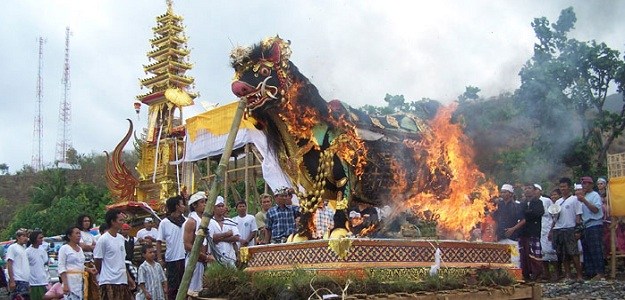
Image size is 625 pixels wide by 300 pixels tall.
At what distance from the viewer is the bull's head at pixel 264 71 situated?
694 cm

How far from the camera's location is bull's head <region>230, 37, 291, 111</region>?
22.8 feet

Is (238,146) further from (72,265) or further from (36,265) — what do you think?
(72,265)

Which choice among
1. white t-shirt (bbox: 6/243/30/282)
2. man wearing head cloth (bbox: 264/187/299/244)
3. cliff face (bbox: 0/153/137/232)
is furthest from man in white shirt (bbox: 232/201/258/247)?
cliff face (bbox: 0/153/137/232)

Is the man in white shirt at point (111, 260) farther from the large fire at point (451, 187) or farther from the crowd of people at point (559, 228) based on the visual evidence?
the crowd of people at point (559, 228)

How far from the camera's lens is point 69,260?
7703 millimetres

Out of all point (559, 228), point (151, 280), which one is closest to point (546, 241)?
point (559, 228)

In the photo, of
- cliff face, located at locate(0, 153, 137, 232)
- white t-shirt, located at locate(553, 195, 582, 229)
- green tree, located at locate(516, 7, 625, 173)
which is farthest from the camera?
cliff face, located at locate(0, 153, 137, 232)

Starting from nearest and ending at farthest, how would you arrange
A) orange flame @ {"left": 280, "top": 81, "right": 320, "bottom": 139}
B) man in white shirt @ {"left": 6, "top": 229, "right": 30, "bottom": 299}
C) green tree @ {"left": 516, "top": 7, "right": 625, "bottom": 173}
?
1. orange flame @ {"left": 280, "top": 81, "right": 320, "bottom": 139}
2. man in white shirt @ {"left": 6, "top": 229, "right": 30, "bottom": 299}
3. green tree @ {"left": 516, "top": 7, "right": 625, "bottom": 173}

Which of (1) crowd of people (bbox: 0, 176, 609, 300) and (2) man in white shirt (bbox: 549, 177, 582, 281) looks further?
(2) man in white shirt (bbox: 549, 177, 582, 281)

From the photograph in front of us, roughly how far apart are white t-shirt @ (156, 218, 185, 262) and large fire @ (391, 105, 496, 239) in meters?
2.66

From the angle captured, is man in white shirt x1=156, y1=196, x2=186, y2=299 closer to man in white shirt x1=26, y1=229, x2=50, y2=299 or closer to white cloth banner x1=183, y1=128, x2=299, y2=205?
man in white shirt x1=26, y1=229, x2=50, y2=299

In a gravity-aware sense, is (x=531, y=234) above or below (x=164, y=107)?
below

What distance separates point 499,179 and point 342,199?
9.55 m

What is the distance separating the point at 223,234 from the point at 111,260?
1330mm
